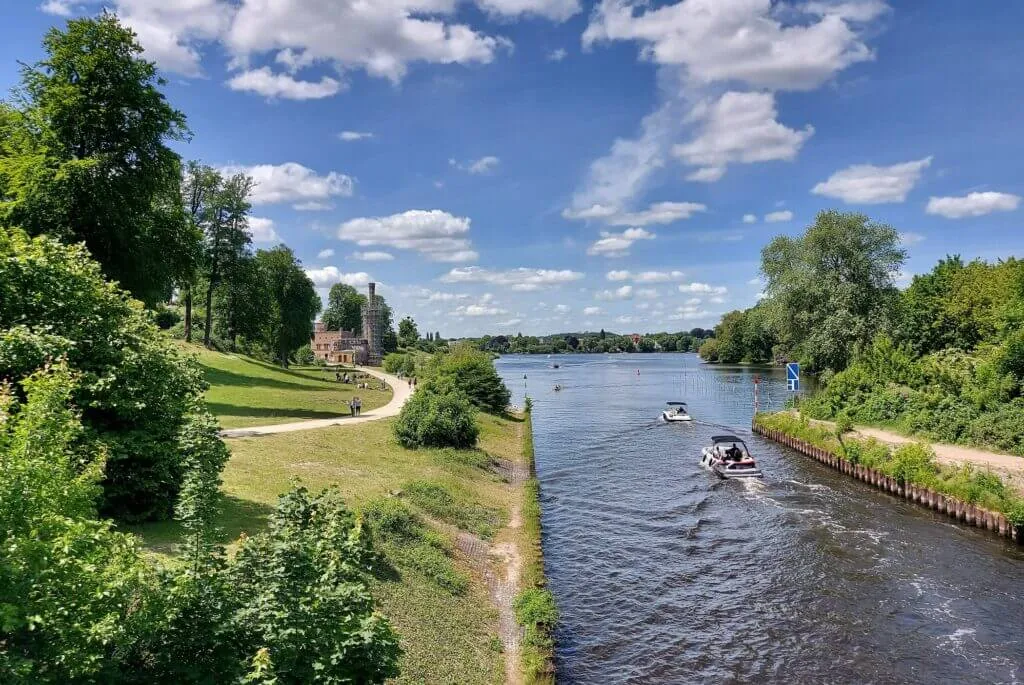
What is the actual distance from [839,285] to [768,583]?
164 feet

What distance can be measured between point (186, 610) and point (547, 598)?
1158cm

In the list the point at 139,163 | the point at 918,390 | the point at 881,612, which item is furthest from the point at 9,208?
the point at 918,390

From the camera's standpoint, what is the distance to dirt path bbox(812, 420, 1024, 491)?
1097 inches

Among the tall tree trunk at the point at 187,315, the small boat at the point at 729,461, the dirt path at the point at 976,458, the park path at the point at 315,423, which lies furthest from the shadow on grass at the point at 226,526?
the tall tree trunk at the point at 187,315

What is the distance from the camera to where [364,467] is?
28.0 m

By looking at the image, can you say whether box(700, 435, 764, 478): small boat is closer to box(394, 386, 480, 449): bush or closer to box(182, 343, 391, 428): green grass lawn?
box(394, 386, 480, 449): bush

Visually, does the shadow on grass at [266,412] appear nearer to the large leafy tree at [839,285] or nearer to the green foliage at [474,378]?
the green foliage at [474,378]

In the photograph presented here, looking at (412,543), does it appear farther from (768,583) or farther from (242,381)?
(242,381)

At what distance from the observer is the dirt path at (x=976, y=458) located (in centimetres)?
2788

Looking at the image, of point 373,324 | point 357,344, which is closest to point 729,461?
point 357,344

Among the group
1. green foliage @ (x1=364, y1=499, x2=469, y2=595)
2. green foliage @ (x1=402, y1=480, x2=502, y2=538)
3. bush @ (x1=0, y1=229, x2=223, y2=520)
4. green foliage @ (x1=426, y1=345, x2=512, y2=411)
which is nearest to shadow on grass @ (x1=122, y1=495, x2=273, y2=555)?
bush @ (x1=0, y1=229, x2=223, y2=520)

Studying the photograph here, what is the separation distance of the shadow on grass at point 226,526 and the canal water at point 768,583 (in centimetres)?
904

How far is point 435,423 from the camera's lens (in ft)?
115

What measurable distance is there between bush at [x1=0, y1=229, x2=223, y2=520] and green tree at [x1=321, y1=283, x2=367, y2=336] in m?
165
